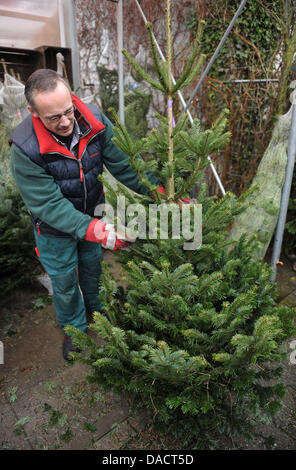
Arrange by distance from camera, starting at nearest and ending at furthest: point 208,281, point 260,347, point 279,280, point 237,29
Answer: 1. point 260,347
2. point 208,281
3. point 279,280
4. point 237,29

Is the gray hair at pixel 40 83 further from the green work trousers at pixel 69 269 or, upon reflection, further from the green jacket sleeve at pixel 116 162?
the green work trousers at pixel 69 269

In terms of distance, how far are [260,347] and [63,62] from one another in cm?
626

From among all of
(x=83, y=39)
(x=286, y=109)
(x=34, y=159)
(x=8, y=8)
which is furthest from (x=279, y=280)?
(x=83, y=39)

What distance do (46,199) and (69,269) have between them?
664 millimetres

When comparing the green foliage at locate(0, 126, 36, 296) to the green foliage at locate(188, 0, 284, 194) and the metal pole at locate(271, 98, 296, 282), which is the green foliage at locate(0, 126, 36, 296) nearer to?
the metal pole at locate(271, 98, 296, 282)

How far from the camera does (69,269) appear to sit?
8.34 ft

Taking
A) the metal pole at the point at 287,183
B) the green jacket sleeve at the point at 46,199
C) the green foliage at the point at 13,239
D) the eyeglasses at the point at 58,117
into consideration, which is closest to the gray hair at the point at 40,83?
the eyeglasses at the point at 58,117

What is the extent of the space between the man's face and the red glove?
2.09 ft

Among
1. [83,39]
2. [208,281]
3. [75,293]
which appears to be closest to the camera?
[208,281]

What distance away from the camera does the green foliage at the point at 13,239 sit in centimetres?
305

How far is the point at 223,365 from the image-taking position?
5.01 ft

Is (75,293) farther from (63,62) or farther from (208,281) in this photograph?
(63,62)

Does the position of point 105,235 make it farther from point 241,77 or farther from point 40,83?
point 241,77

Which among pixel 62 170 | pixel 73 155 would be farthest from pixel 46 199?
pixel 73 155
